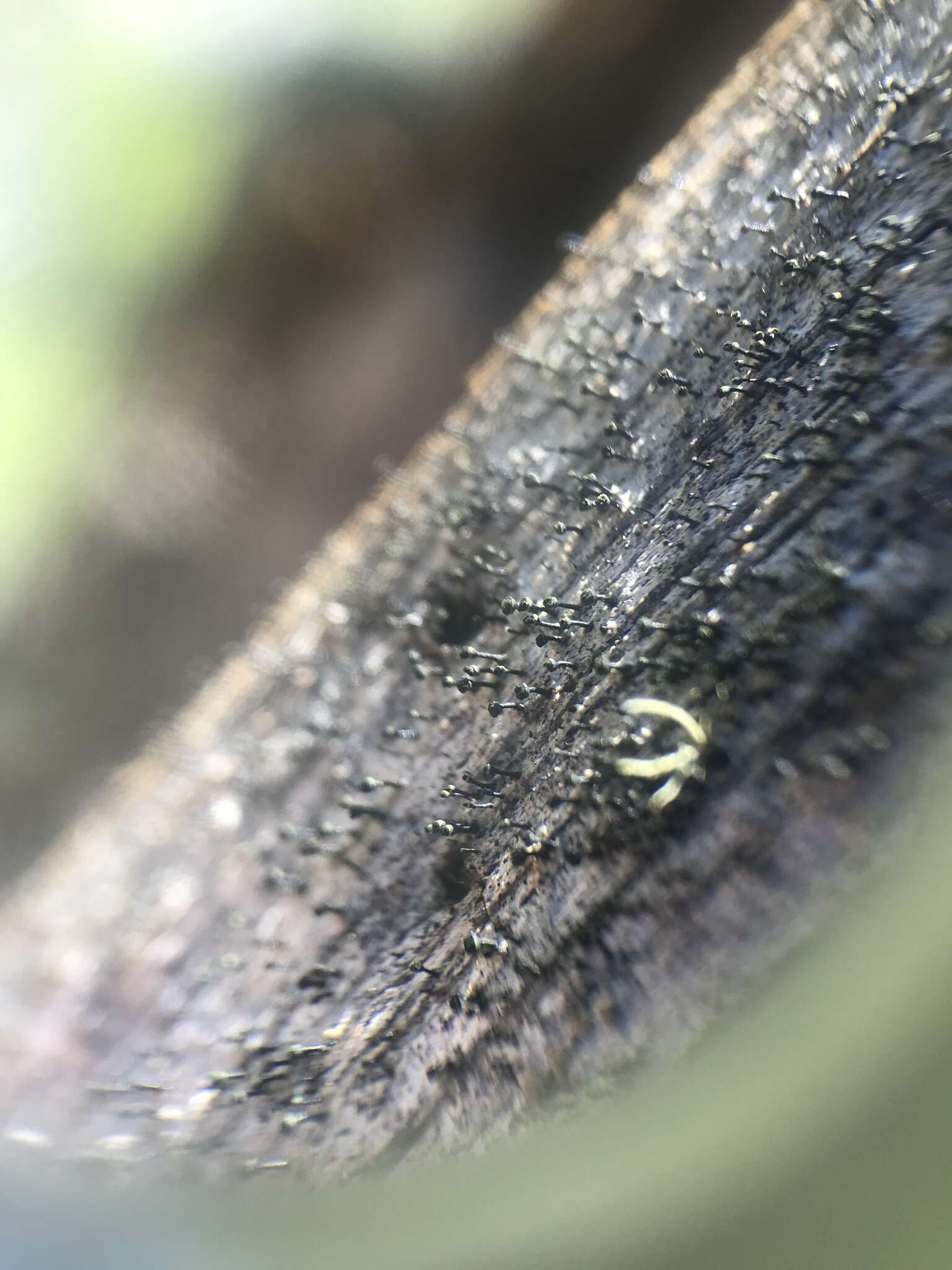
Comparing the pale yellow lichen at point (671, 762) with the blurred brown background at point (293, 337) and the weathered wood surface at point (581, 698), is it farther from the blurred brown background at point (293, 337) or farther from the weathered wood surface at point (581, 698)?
the blurred brown background at point (293, 337)

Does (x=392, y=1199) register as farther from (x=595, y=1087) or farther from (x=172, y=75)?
(x=172, y=75)

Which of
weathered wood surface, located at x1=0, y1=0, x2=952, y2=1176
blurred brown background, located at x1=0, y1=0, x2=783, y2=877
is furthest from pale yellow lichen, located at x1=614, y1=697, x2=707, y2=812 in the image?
blurred brown background, located at x1=0, y1=0, x2=783, y2=877

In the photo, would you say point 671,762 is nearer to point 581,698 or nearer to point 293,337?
point 581,698

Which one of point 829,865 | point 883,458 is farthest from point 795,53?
point 829,865

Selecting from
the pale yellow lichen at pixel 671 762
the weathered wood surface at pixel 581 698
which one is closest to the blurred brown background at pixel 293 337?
the weathered wood surface at pixel 581 698

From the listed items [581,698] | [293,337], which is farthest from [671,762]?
[293,337]

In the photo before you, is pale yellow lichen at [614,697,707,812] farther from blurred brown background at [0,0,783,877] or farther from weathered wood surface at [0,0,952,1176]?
blurred brown background at [0,0,783,877]
